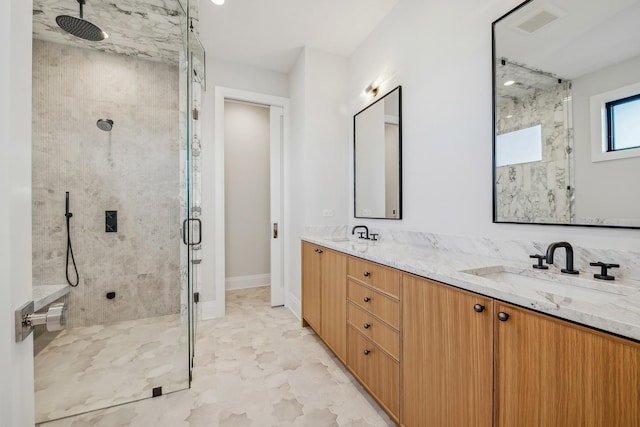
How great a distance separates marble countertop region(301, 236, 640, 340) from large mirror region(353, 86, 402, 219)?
0.83 meters

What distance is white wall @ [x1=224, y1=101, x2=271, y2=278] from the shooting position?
13.1 ft

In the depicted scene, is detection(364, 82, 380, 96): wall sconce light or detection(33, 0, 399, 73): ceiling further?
detection(364, 82, 380, 96): wall sconce light

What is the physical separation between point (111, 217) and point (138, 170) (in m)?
0.46

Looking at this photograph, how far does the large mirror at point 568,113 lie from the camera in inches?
40.2

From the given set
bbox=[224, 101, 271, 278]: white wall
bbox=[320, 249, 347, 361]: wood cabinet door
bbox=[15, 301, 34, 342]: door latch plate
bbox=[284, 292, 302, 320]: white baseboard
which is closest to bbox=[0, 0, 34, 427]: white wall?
bbox=[15, 301, 34, 342]: door latch plate

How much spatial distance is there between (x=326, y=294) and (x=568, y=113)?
1809 mm

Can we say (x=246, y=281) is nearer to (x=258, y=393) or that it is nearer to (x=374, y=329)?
(x=258, y=393)

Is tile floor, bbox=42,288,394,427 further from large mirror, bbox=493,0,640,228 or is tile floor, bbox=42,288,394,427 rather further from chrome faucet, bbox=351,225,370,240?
large mirror, bbox=493,0,640,228

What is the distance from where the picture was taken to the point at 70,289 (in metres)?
2.08

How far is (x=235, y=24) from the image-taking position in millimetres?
2436

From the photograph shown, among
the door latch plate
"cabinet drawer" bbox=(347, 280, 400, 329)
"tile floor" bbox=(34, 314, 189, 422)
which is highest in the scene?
the door latch plate

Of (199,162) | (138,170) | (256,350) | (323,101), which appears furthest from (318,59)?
(256,350)

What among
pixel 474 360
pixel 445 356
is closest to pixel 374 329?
pixel 445 356

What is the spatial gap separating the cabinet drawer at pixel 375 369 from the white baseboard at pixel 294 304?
115 cm
